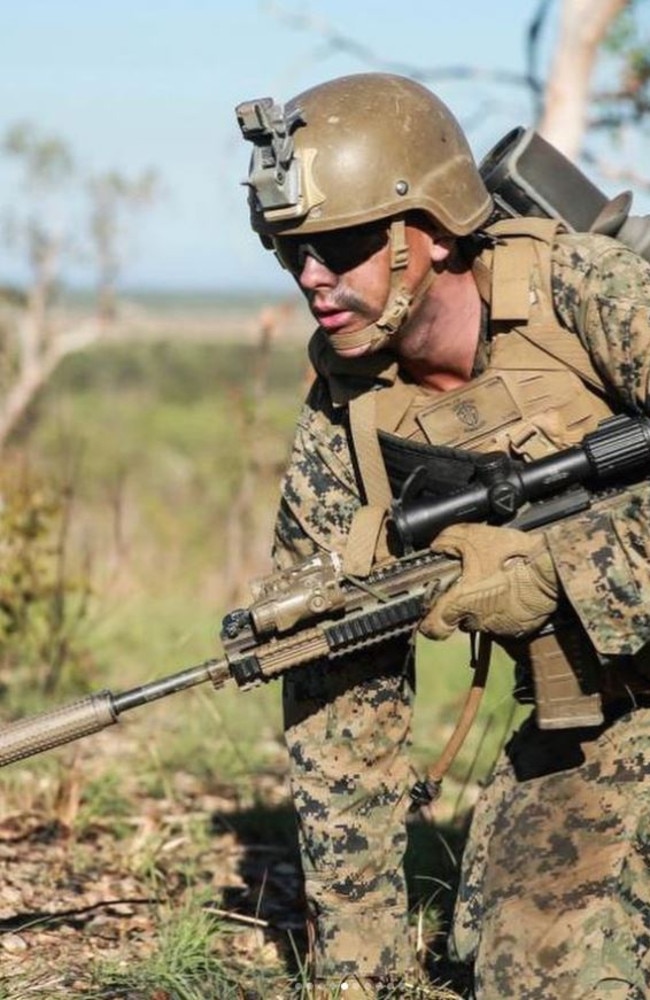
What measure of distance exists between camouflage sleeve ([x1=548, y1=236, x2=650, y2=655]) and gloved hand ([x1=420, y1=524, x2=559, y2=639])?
0.06 metres

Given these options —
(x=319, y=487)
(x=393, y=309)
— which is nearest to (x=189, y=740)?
(x=319, y=487)

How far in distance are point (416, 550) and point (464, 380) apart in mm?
439

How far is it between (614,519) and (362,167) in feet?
3.09

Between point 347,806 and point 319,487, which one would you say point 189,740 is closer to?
point 347,806

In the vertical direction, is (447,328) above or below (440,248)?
below

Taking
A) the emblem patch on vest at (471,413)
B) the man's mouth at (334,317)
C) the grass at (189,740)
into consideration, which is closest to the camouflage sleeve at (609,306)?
the emblem patch on vest at (471,413)

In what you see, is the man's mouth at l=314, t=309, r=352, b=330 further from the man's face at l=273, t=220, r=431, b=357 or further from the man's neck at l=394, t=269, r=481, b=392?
the man's neck at l=394, t=269, r=481, b=392

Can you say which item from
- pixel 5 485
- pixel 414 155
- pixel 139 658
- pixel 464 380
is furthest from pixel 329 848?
pixel 139 658

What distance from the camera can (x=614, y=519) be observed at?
3.61 m

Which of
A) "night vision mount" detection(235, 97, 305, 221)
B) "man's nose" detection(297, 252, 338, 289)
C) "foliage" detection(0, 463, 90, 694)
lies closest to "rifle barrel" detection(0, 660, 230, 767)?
"man's nose" detection(297, 252, 338, 289)

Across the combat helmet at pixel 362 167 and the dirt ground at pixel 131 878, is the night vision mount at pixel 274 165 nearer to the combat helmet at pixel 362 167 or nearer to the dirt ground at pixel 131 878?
the combat helmet at pixel 362 167

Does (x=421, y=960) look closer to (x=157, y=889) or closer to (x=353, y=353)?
(x=157, y=889)

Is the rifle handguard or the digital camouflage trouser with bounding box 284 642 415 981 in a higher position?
the rifle handguard

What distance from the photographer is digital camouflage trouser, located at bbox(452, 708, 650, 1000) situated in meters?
3.62
